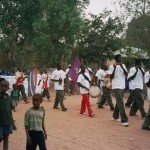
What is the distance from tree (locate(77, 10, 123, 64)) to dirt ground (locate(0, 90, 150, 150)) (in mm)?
20135

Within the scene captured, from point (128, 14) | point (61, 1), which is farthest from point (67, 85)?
point (61, 1)

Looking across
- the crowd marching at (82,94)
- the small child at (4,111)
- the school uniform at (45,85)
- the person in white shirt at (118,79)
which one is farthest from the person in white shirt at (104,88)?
the small child at (4,111)

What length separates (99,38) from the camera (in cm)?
3328

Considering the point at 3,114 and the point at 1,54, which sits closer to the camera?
the point at 3,114

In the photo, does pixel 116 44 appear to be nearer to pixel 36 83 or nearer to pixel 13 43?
pixel 13 43

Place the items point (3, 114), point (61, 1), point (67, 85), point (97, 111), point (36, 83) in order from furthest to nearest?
1. point (61, 1)
2. point (67, 85)
3. point (36, 83)
4. point (97, 111)
5. point (3, 114)

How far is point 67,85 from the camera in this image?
74.6 ft

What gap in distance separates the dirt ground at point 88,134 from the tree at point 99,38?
20135 millimetres

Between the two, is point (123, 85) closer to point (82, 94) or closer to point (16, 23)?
point (82, 94)

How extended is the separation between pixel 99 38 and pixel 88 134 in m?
24.1

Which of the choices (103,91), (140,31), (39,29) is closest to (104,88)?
(103,91)

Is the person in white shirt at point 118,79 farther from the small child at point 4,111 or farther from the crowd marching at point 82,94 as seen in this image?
the small child at point 4,111

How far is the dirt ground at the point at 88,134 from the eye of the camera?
842 centimetres

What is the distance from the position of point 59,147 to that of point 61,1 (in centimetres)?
2409
